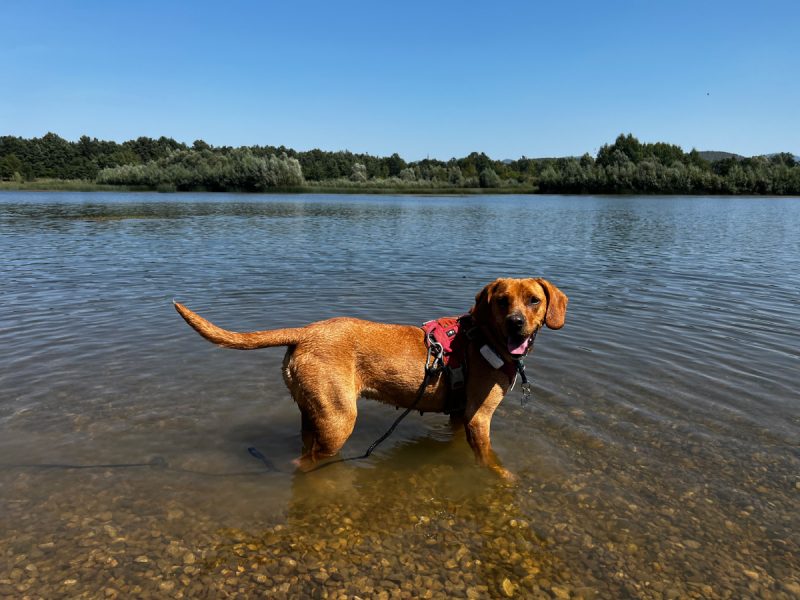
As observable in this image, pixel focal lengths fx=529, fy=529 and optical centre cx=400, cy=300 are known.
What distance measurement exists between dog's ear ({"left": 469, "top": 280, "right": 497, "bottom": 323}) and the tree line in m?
96.2

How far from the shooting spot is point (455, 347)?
17.2ft

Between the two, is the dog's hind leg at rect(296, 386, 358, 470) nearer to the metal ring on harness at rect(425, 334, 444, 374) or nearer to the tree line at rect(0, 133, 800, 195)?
the metal ring on harness at rect(425, 334, 444, 374)

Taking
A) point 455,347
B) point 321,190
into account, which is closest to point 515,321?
point 455,347

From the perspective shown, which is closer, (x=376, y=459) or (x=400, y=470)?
(x=400, y=470)

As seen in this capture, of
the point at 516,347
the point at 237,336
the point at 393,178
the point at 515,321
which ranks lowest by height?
the point at 516,347

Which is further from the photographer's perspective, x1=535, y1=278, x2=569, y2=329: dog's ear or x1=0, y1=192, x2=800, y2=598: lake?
→ x1=535, y1=278, x2=569, y2=329: dog's ear

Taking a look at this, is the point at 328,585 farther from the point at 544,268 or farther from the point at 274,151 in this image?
the point at 274,151

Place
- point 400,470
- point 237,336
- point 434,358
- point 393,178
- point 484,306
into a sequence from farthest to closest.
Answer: point 393,178, point 400,470, point 484,306, point 434,358, point 237,336

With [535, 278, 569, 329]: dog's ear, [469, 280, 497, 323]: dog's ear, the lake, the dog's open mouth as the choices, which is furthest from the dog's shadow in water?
[535, 278, 569, 329]: dog's ear

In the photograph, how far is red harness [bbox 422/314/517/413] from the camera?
516 centimetres

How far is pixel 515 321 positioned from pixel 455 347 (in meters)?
0.74

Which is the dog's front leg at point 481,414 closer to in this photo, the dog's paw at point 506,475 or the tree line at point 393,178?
the dog's paw at point 506,475

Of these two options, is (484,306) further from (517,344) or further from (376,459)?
(376,459)

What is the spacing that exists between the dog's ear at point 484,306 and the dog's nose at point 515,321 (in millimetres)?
396
